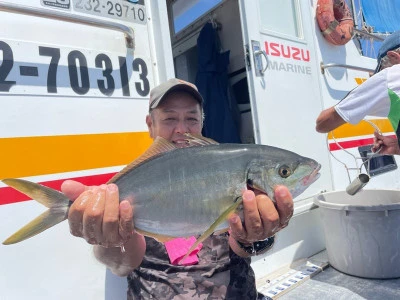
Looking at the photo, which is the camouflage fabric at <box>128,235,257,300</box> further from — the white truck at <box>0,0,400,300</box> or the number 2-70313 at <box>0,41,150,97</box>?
the number 2-70313 at <box>0,41,150,97</box>

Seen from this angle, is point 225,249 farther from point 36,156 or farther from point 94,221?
point 36,156

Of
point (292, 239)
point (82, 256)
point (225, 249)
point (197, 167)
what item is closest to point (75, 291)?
point (82, 256)

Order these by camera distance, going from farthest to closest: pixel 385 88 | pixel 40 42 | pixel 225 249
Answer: pixel 385 88 → pixel 40 42 → pixel 225 249

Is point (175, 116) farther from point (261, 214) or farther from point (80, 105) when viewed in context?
point (261, 214)

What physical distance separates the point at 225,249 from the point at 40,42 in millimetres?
1505

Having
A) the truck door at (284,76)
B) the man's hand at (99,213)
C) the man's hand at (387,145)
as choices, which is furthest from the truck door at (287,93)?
the man's hand at (99,213)

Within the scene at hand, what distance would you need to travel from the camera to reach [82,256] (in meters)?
1.85

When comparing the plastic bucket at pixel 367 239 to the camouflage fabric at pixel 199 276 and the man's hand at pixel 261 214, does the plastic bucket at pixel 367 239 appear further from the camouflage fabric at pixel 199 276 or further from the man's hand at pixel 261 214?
the man's hand at pixel 261 214

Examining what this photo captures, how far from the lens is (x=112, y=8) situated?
2070 millimetres

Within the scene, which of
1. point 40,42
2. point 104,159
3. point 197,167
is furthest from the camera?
point 104,159

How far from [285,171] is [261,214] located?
0.63ft

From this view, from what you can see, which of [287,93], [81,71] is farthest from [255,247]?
[287,93]

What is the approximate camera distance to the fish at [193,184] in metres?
1.20

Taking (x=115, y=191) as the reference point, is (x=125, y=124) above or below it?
above
